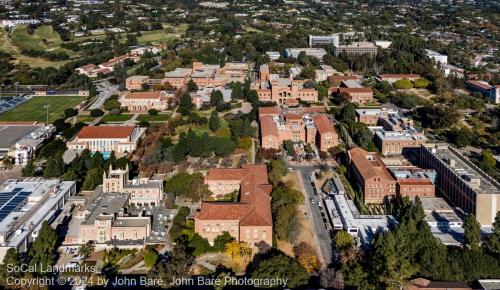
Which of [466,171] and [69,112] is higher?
[69,112]

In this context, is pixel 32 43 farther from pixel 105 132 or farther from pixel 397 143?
pixel 397 143

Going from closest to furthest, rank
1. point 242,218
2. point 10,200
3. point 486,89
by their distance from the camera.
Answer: point 242,218
point 10,200
point 486,89

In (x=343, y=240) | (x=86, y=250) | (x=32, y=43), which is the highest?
(x=32, y=43)

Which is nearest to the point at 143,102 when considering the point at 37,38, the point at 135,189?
the point at 135,189

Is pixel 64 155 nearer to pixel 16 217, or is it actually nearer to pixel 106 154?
pixel 106 154

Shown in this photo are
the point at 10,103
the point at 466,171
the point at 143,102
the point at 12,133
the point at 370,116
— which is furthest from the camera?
the point at 10,103

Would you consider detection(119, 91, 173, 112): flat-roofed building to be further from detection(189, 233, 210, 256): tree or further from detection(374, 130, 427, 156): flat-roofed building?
detection(189, 233, 210, 256): tree

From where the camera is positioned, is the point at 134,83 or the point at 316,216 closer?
the point at 316,216
